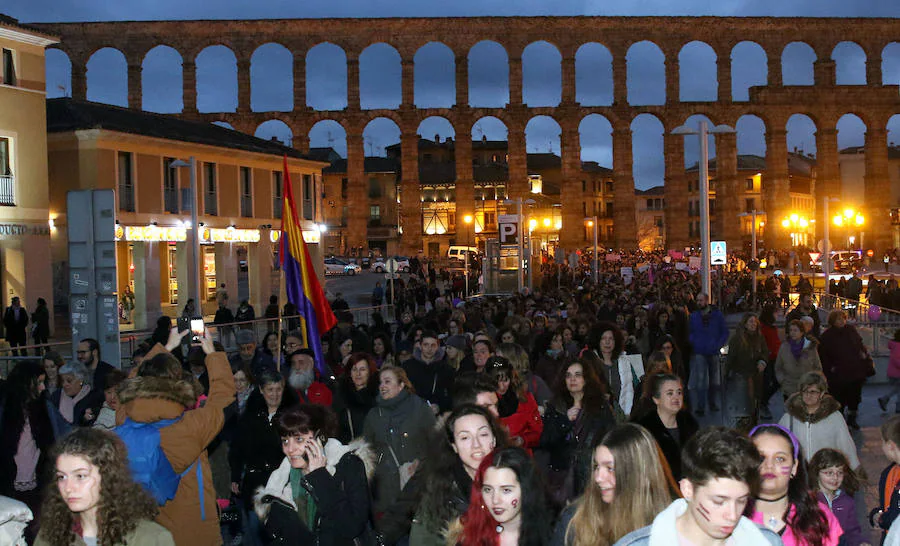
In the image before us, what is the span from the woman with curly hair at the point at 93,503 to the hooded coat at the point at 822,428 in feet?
14.7

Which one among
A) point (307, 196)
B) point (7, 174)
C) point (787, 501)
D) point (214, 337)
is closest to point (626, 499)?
point (787, 501)

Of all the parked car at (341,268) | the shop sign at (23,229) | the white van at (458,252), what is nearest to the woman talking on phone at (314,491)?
the shop sign at (23,229)

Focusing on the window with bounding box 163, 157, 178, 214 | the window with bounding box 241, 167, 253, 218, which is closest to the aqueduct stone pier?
the window with bounding box 241, 167, 253, 218

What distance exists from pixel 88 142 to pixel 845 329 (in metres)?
21.7

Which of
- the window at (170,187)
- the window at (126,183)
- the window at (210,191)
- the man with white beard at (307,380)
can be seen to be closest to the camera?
the man with white beard at (307,380)

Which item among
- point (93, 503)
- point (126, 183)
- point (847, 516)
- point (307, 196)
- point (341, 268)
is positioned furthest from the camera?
point (341, 268)

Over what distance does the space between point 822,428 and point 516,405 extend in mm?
Result: 2143

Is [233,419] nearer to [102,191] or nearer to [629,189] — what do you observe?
[102,191]

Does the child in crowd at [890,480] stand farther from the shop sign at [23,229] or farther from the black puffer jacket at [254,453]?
the shop sign at [23,229]

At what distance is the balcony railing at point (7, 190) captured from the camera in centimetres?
2497

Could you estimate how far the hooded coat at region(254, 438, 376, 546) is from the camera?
499 cm

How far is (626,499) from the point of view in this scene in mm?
4305

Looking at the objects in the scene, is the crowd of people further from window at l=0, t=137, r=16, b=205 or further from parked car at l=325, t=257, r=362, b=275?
parked car at l=325, t=257, r=362, b=275

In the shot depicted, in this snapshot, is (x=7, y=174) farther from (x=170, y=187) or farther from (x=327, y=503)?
(x=327, y=503)
